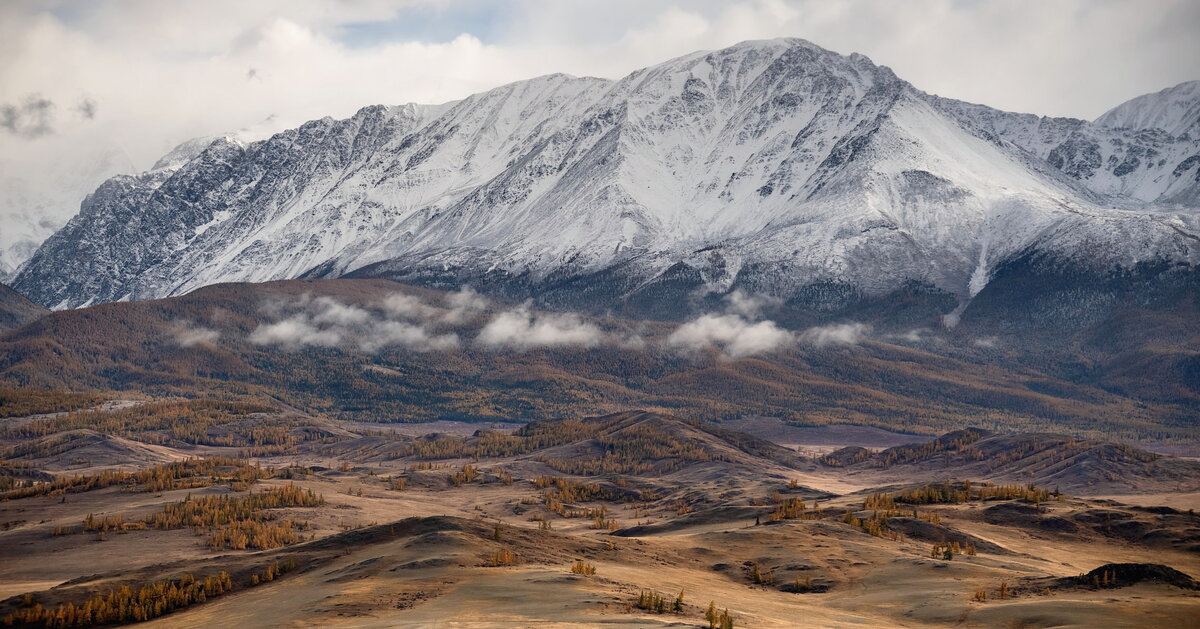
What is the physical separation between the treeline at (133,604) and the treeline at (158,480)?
82.8 meters

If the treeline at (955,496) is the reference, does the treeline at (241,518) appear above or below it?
below

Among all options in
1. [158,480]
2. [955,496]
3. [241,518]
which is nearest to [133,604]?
[241,518]

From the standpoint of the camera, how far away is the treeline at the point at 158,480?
160m

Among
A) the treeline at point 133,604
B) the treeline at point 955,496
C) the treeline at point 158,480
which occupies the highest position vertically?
the treeline at point 158,480

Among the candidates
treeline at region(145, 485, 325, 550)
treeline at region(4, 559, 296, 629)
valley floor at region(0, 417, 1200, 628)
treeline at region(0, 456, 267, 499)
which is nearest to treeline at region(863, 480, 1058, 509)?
valley floor at region(0, 417, 1200, 628)

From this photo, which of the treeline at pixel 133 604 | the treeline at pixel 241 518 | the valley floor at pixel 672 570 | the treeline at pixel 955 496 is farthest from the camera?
the treeline at pixel 241 518

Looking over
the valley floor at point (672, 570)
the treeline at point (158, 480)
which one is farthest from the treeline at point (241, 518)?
the treeline at point (158, 480)

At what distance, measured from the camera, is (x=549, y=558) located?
80000 millimetres

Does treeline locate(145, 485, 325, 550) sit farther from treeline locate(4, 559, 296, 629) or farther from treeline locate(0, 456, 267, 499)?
treeline locate(4, 559, 296, 629)

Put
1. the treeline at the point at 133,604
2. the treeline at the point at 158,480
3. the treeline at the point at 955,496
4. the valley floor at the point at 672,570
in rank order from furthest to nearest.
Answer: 1. the treeline at the point at 158,480
2. the treeline at the point at 955,496
3. the treeline at the point at 133,604
4. the valley floor at the point at 672,570

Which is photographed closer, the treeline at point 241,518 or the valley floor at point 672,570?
the valley floor at point 672,570

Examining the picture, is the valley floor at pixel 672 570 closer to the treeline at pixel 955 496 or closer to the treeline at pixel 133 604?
the treeline at pixel 133 604

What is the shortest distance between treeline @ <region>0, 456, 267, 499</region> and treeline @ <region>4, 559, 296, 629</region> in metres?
82.8

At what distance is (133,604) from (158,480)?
94873 millimetres
